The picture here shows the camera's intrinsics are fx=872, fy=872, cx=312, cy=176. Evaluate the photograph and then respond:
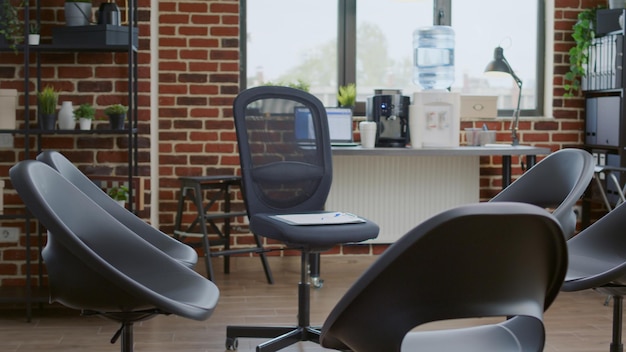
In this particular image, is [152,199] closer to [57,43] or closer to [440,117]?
[57,43]

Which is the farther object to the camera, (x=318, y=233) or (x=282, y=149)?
(x=282, y=149)

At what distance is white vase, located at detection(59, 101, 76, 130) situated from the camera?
441 centimetres

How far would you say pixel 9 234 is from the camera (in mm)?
4648

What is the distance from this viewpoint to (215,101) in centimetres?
552

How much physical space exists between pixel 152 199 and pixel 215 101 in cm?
83

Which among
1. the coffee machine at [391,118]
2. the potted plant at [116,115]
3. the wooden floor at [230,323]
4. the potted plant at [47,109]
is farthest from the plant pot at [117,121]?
the coffee machine at [391,118]

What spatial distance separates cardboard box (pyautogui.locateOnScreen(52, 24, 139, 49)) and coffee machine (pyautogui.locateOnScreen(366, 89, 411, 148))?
1.53 meters

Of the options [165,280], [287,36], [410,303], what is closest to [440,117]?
[287,36]

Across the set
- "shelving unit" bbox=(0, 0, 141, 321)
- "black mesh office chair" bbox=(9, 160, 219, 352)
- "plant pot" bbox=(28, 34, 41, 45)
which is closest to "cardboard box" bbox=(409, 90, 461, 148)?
"shelving unit" bbox=(0, 0, 141, 321)

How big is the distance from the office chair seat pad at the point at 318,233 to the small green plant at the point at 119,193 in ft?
3.76

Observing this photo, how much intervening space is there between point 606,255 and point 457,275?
1.30 metres

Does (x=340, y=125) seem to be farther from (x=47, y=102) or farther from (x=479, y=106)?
(x=47, y=102)

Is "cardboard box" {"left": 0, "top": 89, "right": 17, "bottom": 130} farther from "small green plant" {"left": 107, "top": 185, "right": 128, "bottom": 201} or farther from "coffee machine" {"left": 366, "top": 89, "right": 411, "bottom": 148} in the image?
"coffee machine" {"left": 366, "top": 89, "right": 411, "bottom": 148}

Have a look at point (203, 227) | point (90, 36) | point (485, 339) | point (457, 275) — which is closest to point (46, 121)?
point (90, 36)
